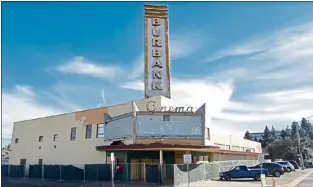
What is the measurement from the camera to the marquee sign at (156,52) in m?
33.1

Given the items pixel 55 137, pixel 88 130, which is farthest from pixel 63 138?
pixel 88 130

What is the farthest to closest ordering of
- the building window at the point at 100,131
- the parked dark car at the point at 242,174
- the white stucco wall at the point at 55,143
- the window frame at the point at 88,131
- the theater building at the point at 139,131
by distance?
the window frame at the point at 88,131 < the white stucco wall at the point at 55,143 < the building window at the point at 100,131 < the parked dark car at the point at 242,174 < the theater building at the point at 139,131

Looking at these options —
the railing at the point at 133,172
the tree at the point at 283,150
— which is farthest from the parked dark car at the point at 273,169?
the tree at the point at 283,150

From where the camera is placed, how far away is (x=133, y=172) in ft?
96.7

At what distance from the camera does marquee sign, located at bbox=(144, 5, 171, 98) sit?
3306 cm

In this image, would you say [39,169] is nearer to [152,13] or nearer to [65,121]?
[65,121]

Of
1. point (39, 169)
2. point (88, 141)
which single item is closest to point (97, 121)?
point (88, 141)

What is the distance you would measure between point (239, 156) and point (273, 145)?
43.2 m

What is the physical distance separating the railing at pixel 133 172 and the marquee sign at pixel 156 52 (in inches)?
314

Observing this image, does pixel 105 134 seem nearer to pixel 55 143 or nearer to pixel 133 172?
pixel 133 172

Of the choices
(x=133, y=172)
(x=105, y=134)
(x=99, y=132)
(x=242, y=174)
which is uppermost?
(x=99, y=132)

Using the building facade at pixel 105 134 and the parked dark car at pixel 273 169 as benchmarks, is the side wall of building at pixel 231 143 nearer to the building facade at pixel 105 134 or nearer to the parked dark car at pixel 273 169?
the building facade at pixel 105 134

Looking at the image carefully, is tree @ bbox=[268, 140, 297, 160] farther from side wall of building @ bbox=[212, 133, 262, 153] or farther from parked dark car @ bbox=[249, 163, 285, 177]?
parked dark car @ bbox=[249, 163, 285, 177]

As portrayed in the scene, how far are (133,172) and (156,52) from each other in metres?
13.3
